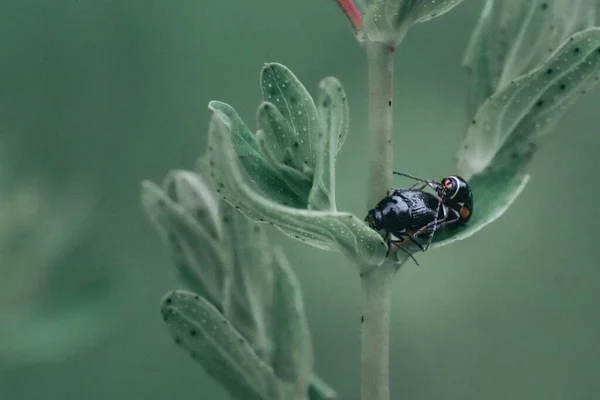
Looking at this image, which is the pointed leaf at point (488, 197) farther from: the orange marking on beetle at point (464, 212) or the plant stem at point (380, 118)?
the plant stem at point (380, 118)

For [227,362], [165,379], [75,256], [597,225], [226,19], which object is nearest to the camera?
[227,362]

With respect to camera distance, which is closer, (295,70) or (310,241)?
(310,241)

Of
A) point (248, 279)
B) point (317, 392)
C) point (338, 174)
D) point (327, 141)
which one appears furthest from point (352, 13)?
point (338, 174)

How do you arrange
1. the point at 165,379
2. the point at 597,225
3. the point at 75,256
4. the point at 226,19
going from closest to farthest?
the point at 75,256
the point at 165,379
the point at 597,225
the point at 226,19

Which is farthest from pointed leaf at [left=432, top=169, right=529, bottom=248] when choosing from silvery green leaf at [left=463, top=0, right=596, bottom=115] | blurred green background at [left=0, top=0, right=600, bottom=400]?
blurred green background at [left=0, top=0, right=600, bottom=400]

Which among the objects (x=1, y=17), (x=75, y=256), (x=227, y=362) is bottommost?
(x=227, y=362)

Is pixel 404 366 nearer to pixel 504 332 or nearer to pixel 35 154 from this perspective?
pixel 504 332

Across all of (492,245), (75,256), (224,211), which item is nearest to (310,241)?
(224,211)
